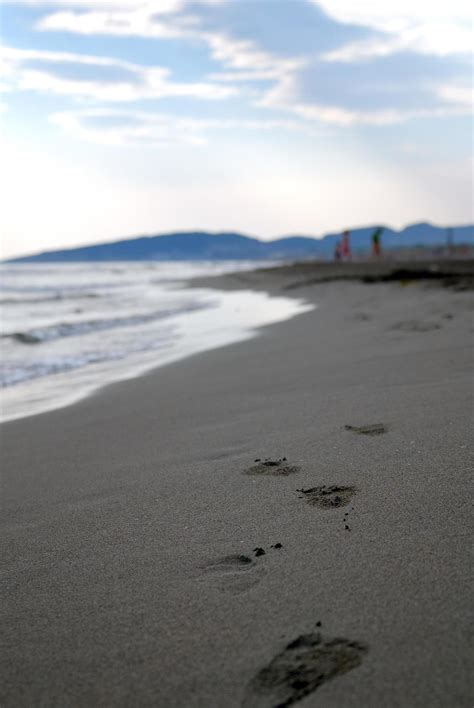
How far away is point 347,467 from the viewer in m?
2.23

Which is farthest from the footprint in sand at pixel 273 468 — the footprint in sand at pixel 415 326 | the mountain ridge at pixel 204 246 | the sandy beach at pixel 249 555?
the mountain ridge at pixel 204 246

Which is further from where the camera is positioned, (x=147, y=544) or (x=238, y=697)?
(x=147, y=544)

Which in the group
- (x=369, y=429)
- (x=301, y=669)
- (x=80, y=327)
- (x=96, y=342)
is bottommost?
(x=301, y=669)

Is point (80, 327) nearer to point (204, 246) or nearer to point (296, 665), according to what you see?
point (296, 665)

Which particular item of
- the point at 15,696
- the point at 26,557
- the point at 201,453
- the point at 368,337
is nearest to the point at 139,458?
the point at 201,453

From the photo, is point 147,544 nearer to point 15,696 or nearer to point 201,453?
point 15,696

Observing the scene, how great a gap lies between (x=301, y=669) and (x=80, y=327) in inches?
379

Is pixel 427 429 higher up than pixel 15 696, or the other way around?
pixel 427 429

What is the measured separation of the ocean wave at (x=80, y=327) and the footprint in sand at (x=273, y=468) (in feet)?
23.3

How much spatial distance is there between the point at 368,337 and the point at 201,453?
11.2ft

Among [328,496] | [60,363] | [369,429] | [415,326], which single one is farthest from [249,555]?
[60,363]

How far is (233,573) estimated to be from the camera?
5.29 ft

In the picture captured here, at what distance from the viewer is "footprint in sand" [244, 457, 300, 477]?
2285 mm

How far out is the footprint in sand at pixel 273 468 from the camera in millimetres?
2285
